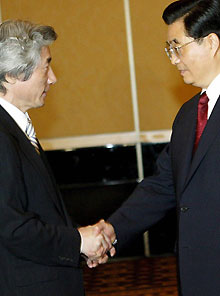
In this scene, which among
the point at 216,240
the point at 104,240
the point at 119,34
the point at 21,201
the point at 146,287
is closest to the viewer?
the point at 21,201

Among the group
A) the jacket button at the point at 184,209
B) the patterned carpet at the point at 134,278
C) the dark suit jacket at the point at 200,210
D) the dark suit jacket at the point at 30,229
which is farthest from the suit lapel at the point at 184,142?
the patterned carpet at the point at 134,278

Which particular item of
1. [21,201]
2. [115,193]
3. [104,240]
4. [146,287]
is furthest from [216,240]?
[115,193]

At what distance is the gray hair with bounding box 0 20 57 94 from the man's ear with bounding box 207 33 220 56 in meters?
0.76

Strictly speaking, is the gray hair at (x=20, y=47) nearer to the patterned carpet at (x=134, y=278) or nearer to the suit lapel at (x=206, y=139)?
the suit lapel at (x=206, y=139)

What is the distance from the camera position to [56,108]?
6.09 m

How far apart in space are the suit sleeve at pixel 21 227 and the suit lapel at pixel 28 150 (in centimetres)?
9

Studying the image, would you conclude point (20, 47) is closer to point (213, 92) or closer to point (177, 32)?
point (177, 32)

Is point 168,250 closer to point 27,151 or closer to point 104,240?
point 104,240

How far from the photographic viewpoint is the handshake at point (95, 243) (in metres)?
2.84

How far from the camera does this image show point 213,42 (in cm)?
286

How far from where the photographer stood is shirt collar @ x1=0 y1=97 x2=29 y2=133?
271 cm

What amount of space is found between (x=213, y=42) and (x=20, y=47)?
90 centimetres

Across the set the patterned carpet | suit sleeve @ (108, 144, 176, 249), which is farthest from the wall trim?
suit sleeve @ (108, 144, 176, 249)

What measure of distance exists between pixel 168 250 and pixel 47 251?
150 inches
